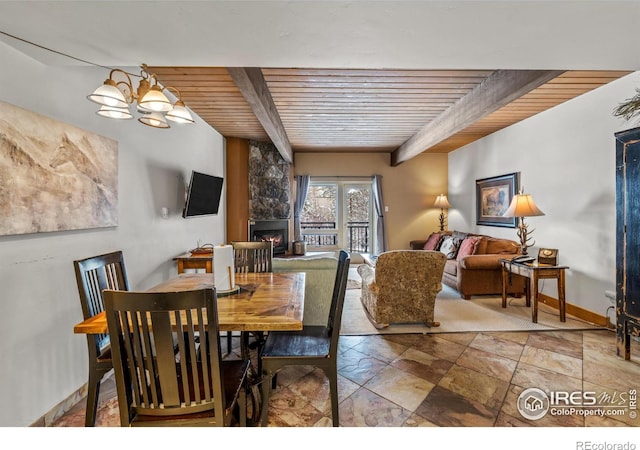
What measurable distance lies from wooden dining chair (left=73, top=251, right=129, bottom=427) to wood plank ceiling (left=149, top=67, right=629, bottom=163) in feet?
5.66

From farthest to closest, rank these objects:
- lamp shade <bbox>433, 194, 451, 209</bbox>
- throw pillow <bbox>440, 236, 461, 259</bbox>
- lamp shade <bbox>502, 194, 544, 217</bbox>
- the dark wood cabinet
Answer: lamp shade <bbox>433, 194, 451, 209</bbox> < throw pillow <bbox>440, 236, 461, 259</bbox> < lamp shade <bbox>502, 194, 544, 217</bbox> < the dark wood cabinet

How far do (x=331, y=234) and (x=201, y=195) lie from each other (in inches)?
141

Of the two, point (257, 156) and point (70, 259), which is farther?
point (257, 156)

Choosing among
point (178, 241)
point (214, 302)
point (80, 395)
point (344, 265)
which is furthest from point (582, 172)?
point (80, 395)

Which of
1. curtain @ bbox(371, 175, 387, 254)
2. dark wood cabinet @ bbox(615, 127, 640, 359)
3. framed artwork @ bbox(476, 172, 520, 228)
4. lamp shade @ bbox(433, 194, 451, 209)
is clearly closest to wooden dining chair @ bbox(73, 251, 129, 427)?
dark wood cabinet @ bbox(615, 127, 640, 359)

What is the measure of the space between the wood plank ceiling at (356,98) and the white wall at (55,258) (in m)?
0.91

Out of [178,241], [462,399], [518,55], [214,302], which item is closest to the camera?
[214,302]

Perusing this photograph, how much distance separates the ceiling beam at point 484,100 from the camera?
234 centimetres

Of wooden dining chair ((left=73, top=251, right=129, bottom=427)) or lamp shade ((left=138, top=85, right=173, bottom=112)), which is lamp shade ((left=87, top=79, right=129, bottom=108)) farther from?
wooden dining chair ((left=73, top=251, right=129, bottom=427))

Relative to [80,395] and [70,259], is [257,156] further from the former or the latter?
[80,395]

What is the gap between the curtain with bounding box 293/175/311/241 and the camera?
6387mm

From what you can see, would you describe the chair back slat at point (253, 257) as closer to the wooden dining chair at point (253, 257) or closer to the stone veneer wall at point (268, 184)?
the wooden dining chair at point (253, 257)
